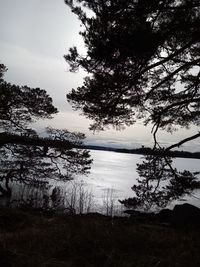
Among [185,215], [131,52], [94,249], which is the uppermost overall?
[131,52]

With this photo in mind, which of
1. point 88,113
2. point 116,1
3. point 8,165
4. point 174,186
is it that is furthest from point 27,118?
point 116,1

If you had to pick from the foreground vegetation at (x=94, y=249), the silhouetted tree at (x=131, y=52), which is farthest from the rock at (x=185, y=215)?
the foreground vegetation at (x=94, y=249)

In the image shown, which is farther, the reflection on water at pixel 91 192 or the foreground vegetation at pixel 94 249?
the reflection on water at pixel 91 192

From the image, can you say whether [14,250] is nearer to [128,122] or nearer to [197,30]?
[197,30]

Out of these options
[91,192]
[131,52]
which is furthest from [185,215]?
[91,192]

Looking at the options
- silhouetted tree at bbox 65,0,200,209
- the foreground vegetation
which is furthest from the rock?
the foreground vegetation

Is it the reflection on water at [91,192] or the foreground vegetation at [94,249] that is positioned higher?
the foreground vegetation at [94,249]

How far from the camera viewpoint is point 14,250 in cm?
356

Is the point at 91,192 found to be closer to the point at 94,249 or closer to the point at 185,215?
the point at 185,215

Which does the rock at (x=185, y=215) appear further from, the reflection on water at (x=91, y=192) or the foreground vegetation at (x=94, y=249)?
the foreground vegetation at (x=94, y=249)

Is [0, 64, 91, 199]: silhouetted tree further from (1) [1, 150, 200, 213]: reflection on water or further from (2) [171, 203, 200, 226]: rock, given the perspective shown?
(2) [171, 203, 200, 226]: rock

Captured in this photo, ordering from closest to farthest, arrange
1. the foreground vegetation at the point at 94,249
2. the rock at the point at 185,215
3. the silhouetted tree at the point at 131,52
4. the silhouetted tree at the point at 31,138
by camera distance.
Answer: the foreground vegetation at the point at 94,249 < the silhouetted tree at the point at 131,52 < the rock at the point at 185,215 < the silhouetted tree at the point at 31,138

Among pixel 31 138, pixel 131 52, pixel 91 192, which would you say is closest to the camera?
pixel 131 52

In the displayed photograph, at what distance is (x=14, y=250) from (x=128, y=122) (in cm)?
644
